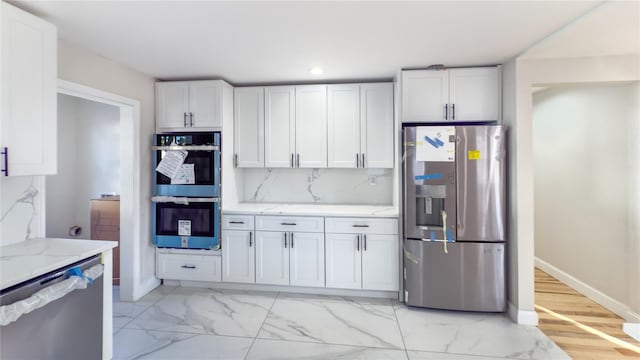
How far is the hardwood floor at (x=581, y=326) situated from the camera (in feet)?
7.19

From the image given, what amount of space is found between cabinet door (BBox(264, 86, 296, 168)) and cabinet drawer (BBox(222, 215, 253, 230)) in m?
0.67

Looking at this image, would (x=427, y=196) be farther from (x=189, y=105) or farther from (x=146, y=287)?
(x=146, y=287)

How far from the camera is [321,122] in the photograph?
10.7ft

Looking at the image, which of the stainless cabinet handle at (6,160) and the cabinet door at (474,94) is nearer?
the stainless cabinet handle at (6,160)

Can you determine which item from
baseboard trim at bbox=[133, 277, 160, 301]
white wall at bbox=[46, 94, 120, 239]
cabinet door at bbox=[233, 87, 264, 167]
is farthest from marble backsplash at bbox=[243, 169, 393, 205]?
white wall at bbox=[46, 94, 120, 239]

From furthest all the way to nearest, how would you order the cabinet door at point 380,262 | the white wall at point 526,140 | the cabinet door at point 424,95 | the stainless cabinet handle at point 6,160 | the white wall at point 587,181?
1. the cabinet door at point 380,262
2. the cabinet door at point 424,95
3. the white wall at point 587,181
4. the white wall at point 526,140
5. the stainless cabinet handle at point 6,160

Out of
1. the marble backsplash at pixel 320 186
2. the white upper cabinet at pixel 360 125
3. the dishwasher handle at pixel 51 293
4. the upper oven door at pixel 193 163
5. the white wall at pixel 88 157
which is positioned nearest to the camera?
the dishwasher handle at pixel 51 293

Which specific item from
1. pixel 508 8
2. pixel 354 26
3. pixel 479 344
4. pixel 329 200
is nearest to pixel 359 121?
pixel 329 200

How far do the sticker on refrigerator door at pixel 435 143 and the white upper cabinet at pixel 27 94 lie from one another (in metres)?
2.73

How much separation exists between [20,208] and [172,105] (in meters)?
1.67

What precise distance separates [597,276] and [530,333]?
49.4 inches

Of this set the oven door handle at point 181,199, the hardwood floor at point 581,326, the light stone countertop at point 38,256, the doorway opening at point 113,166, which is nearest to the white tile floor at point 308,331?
the hardwood floor at point 581,326

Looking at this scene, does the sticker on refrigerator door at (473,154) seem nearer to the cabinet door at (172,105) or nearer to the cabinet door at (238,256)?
the cabinet door at (238,256)

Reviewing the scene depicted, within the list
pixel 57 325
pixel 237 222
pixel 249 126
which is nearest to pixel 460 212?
pixel 237 222
